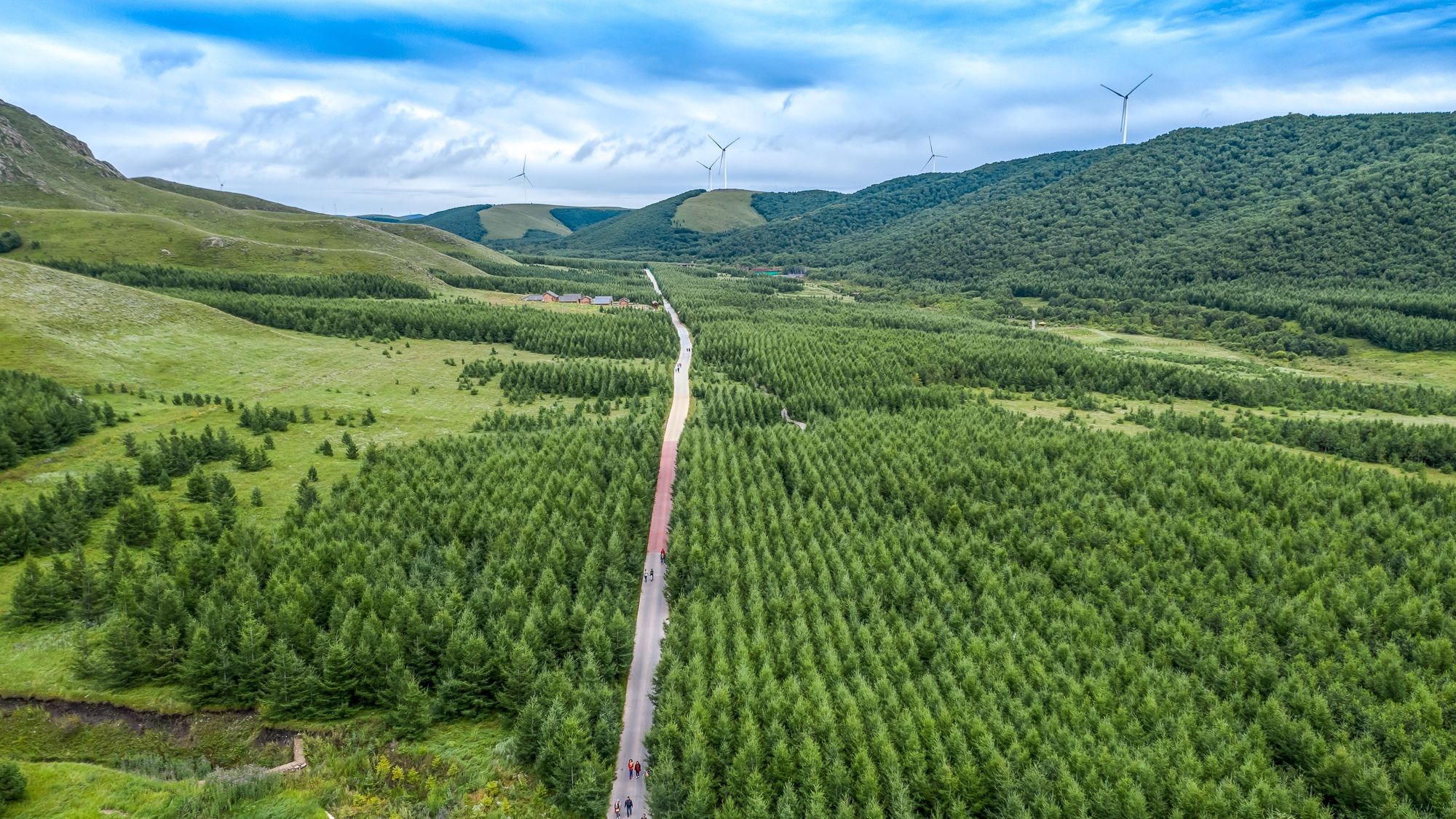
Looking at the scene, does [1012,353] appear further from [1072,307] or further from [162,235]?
[162,235]

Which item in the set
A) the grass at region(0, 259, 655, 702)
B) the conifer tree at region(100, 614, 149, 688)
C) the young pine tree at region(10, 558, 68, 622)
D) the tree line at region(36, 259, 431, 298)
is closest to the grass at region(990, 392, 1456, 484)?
the grass at region(0, 259, 655, 702)

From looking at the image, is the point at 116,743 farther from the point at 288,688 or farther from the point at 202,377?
the point at 202,377

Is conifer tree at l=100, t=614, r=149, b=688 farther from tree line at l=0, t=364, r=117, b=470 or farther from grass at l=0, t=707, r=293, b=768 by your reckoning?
tree line at l=0, t=364, r=117, b=470

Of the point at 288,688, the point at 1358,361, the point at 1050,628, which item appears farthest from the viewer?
the point at 1358,361

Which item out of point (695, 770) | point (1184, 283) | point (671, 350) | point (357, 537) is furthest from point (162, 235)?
point (1184, 283)

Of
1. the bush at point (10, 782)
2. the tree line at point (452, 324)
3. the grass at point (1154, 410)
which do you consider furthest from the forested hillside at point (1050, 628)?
the tree line at point (452, 324)

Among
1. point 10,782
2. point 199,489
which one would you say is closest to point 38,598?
point 199,489
